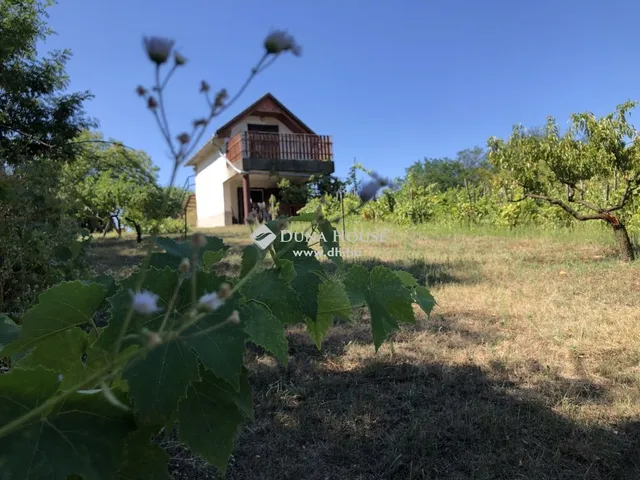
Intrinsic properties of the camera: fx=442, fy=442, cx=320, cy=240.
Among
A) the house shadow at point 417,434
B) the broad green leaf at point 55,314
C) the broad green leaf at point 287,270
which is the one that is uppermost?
the broad green leaf at point 287,270

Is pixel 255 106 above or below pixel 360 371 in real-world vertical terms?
above

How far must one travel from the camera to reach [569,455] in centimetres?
174

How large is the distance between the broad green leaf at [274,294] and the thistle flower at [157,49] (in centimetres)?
40

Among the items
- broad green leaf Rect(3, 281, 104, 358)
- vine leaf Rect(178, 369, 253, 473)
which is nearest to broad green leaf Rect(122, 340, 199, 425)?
vine leaf Rect(178, 369, 253, 473)

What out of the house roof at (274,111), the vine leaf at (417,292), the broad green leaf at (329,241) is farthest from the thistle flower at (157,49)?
the house roof at (274,111)

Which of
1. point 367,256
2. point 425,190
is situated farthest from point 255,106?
point 367,256

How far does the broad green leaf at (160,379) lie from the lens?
0.53 metres

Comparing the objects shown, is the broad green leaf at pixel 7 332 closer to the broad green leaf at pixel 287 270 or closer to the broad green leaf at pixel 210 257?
the broad green leaf at pixel 210 257

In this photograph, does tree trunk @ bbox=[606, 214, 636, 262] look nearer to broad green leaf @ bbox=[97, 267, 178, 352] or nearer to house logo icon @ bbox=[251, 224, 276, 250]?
house logo icon @ bbox=[251, 224, 276, 250]

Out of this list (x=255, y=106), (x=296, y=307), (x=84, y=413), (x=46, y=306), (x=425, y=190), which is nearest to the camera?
(x=84, y=413)

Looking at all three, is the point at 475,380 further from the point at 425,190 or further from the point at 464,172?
the point at 464,172

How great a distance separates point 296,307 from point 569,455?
1.59 m

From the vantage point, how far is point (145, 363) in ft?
1.75

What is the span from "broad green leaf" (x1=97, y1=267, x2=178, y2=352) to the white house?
10.2 metres
